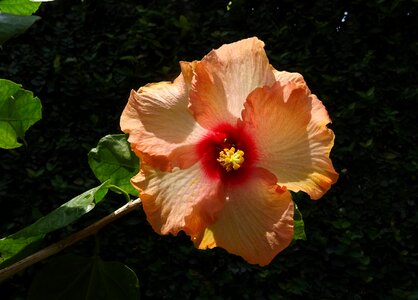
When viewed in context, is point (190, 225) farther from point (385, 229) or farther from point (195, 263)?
point (385, 229)

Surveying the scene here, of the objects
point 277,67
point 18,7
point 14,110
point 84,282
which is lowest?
point 277,67

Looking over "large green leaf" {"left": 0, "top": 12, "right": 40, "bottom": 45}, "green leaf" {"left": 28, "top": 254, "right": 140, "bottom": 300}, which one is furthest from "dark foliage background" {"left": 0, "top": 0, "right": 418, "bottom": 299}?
"large green leaf" {"left": 0, "top": 12, "right": 40, "bottom": 45}

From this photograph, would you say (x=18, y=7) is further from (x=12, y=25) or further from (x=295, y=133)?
(x=295, y=133)

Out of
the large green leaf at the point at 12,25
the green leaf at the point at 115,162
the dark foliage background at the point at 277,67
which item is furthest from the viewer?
the dark foliage background at the point at 277,67

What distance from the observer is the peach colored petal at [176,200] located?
0.60 meters

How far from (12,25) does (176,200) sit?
0.93 ft

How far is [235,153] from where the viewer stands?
2.23 ft

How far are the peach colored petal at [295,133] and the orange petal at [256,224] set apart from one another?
0.10 feet

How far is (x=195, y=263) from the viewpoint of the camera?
2.21m

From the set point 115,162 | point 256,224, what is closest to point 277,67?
point 115,162

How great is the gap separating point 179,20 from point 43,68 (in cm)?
76

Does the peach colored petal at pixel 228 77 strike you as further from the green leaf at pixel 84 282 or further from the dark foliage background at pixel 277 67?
the dark foliage background at pixel 277 67

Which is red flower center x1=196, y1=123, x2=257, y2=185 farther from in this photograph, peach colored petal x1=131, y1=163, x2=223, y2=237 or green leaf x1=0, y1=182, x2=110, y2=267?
green leaf x1=0, y1=182, x2=110, y2=267

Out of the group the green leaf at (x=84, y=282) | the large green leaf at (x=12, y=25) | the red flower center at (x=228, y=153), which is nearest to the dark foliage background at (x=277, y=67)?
the green leaf at (x=84, y=282)
